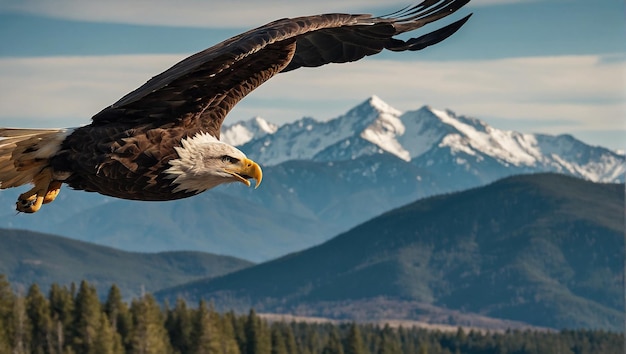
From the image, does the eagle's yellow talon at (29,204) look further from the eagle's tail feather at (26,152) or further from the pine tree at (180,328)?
the pine tree at (180,328)

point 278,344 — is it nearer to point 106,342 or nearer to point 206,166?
point 106,342

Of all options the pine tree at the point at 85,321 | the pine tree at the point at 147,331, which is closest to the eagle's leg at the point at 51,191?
the pine tree at the point at 85,321

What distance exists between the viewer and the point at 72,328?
10044 centimetres

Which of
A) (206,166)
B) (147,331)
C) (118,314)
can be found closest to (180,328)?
(118,314)

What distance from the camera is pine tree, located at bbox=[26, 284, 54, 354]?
99.2 meters

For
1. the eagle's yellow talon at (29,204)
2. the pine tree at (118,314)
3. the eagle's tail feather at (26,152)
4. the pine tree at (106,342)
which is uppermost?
the pine tree at (118,314)

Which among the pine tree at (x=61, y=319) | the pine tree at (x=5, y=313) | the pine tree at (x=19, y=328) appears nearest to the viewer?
the pine tree at (x=5, y=313)

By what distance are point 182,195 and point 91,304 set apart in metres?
91.3

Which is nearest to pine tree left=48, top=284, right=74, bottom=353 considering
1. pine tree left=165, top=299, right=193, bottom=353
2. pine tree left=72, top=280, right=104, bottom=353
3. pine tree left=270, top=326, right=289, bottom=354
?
pine tree left=72, top=280, right=104, bottom=353

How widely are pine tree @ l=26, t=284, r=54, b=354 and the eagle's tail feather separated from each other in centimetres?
8726

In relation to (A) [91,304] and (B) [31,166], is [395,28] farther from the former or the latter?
(A) [91,304]

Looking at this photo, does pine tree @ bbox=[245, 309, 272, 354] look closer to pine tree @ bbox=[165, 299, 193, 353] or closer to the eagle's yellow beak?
pine tree @ bbox=[165, 299, 193, 353]

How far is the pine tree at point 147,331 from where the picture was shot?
320 feet

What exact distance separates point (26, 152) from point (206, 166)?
2.01 m
